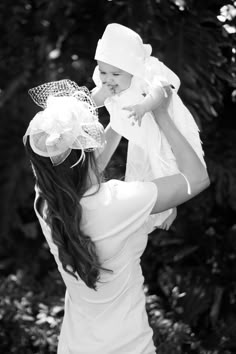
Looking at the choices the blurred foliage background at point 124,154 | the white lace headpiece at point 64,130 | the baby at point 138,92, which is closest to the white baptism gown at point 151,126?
the baby at point 138,92

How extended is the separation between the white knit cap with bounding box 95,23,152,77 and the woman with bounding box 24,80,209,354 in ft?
0.38

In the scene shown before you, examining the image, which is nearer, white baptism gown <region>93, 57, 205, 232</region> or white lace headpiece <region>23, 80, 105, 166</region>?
white lace headpiece <region>23, 80, 105, 166</region>

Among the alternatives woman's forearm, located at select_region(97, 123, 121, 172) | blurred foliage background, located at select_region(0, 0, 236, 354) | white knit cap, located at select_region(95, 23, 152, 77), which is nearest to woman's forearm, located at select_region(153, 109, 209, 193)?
white knit cap, located at select_region(95, 23, 152, 77)

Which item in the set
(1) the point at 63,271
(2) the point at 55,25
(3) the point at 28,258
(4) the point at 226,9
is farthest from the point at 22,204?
(1) the point at 63,271

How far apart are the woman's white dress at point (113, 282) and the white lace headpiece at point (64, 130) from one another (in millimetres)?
122

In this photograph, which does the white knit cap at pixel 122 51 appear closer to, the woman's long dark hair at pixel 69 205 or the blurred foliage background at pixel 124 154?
the woman's long dark hair at pixel 69 205

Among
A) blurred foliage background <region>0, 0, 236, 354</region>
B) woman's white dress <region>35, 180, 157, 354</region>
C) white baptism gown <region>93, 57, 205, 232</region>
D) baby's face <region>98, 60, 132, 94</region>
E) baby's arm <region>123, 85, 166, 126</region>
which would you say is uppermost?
baby's arm <region>123, 85, 166, 126</region>

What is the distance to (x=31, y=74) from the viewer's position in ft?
13.5

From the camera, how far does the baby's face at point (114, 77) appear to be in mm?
2016

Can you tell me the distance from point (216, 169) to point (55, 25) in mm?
1140

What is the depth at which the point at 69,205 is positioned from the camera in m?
1.90

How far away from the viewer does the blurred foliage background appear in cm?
342

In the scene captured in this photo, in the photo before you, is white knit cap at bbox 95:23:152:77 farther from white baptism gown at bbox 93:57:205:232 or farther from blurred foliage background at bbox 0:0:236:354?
blurred foliage background at bbox 0:0:236:354

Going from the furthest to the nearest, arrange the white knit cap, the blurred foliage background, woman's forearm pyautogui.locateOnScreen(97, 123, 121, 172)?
the blurred foliage background, woman's forearm pyautogui.locateOnScreen(97, 123, 121, 172), the white knit cap
